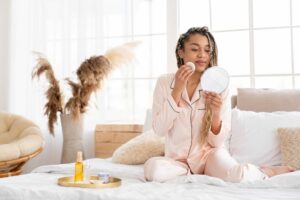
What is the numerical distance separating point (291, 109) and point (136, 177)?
46.1 inches

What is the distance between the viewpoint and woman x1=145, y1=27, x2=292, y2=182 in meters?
2.21

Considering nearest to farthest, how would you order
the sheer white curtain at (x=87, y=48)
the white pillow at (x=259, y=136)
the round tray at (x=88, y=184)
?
the round tray at (x=88, y=184), the white pillow at (x=259, y=136), the sheer white curtain at (x=87, y=48)

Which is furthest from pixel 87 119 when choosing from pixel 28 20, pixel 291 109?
pixel 291 109

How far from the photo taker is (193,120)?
2332 mm

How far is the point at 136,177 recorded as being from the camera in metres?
2.26

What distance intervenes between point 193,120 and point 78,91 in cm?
162

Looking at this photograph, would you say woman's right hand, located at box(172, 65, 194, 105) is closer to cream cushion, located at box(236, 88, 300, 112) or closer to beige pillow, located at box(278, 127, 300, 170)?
beige pillow, located at box(278, 127, 300, 170)

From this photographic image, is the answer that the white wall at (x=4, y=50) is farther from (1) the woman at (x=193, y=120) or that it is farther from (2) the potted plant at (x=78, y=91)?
(1) the woman at (x=193, y=120)

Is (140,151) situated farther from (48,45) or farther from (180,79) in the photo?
(48,45)

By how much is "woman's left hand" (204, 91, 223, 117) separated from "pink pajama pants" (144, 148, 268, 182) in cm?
20

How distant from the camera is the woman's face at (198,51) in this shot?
2389 mm

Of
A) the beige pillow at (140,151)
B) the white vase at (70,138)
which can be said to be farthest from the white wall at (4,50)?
the beige pillow at (140,151)

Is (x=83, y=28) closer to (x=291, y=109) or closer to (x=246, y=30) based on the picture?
(x=246, y=30)

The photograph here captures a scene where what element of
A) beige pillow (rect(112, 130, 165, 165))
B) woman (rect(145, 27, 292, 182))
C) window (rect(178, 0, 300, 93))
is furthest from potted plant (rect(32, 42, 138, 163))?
woman (rect(145, 27, 292, 182))
